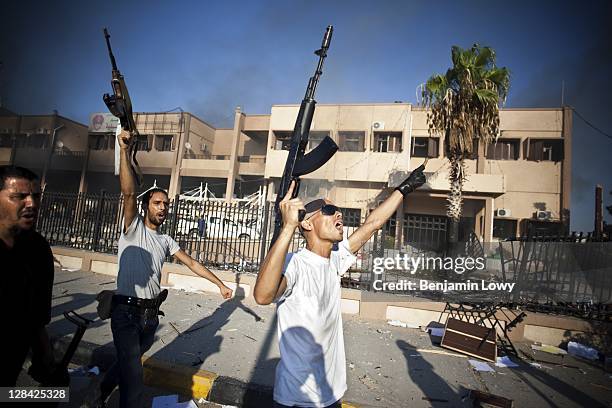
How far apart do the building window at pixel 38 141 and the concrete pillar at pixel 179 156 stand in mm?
14398

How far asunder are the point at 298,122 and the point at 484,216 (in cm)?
1853

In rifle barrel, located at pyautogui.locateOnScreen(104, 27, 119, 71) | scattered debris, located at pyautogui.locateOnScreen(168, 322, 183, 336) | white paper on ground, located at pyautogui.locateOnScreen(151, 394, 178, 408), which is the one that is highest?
rifle barrel, located at pyautogui.locateOnScreen(104, 27, 119, 71)

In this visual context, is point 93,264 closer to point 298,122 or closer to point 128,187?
point 128,187

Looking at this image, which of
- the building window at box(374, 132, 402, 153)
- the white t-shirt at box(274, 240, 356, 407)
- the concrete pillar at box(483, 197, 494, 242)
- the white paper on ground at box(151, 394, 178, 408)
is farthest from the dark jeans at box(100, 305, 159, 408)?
the building window at box(374, 132, 402, 153)

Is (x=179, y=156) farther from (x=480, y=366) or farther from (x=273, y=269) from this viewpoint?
(x=273, y=269)

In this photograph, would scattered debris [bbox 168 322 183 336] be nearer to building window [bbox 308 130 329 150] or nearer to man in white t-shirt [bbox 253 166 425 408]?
man in white t-shirt [bbox 253 166 425 408]

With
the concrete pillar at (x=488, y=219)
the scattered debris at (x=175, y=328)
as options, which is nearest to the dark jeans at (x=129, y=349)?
the scattered debris at (x=175, y=328)

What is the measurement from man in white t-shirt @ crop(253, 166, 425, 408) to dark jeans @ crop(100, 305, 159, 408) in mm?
1348

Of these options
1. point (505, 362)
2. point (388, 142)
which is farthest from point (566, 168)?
point (505, 362)

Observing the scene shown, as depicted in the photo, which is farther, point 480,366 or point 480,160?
point 480,160

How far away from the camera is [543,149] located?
63.7ft

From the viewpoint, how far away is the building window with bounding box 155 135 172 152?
28.1m

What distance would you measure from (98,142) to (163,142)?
714 centimetres

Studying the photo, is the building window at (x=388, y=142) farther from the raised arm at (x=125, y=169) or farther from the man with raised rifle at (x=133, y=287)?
the raised arm at (x=125, y=169)
